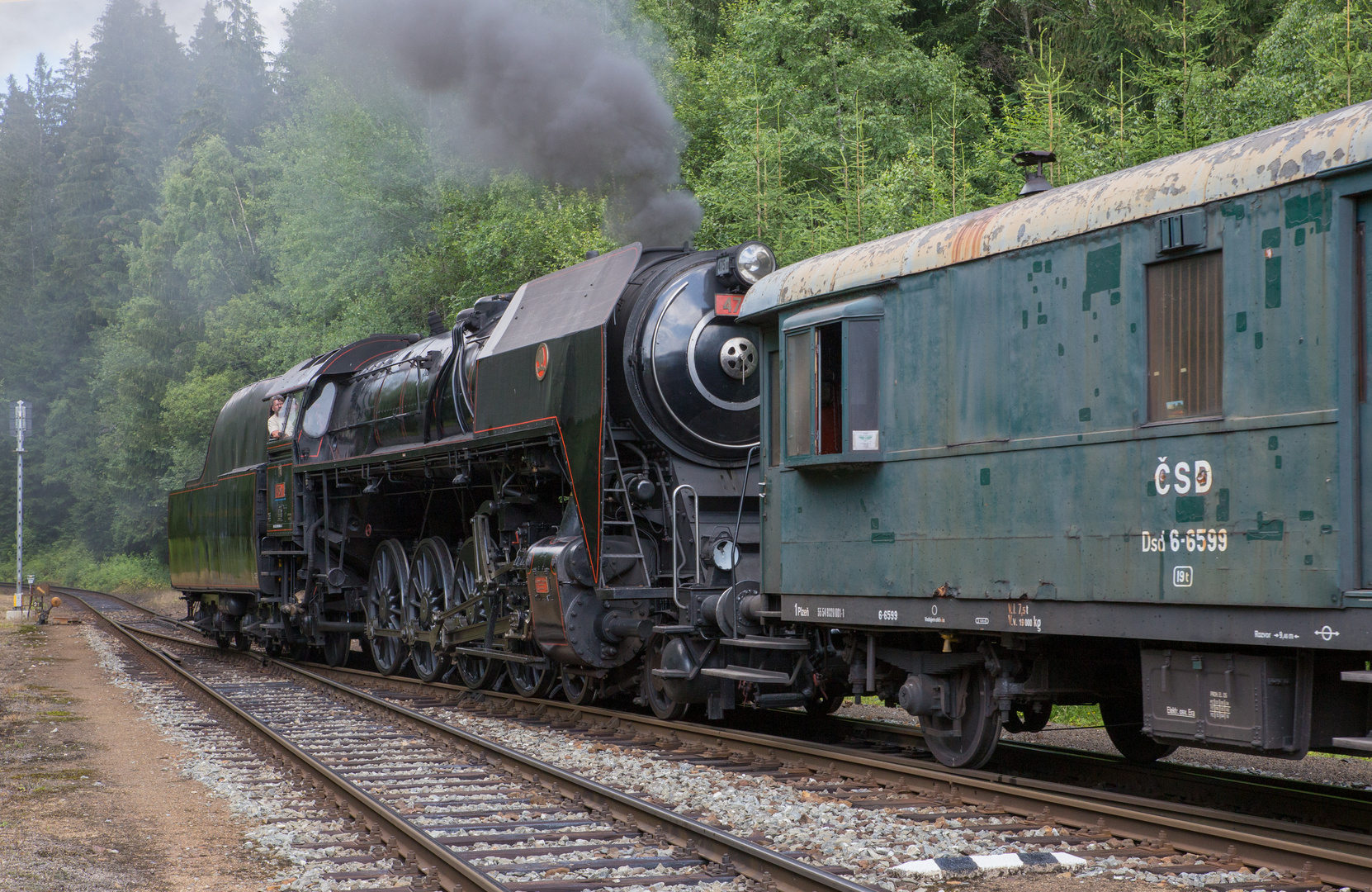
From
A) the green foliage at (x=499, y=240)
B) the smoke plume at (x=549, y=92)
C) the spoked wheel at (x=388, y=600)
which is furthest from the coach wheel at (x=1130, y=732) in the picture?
the green foliage at (x=499, y=240)

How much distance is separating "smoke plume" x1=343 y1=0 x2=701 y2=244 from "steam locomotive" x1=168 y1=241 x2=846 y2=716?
2162 mm

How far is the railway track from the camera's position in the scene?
5.08 meters

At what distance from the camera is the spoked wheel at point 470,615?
1179 cm

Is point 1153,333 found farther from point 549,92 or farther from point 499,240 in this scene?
point 499,240

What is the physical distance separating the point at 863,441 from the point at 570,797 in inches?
102

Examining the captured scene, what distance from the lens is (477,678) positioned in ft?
40.5

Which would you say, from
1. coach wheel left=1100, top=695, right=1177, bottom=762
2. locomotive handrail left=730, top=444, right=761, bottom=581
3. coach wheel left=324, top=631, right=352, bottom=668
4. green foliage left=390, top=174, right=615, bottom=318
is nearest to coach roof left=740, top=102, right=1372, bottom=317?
locomotive handrail left=730, top=444, right=761, bottom=581

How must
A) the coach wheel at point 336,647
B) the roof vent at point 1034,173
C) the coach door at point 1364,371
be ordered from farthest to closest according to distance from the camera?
the coach wheel at point 336,647 < the roof vent at point 1034,173 < the coach door at point 1364,371

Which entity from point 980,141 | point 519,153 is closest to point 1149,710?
point 519,153

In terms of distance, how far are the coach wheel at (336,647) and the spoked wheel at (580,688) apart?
20.4 ft

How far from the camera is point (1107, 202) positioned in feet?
19.4

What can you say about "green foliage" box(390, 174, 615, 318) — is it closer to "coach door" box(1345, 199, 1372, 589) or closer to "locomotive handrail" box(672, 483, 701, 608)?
"locomotive handrail" box(672, 483, 701, 608)

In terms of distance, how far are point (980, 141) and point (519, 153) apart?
9723 mm

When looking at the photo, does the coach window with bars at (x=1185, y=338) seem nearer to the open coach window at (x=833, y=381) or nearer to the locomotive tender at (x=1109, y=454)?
the locomotive tender at (x=1109, y=454)
